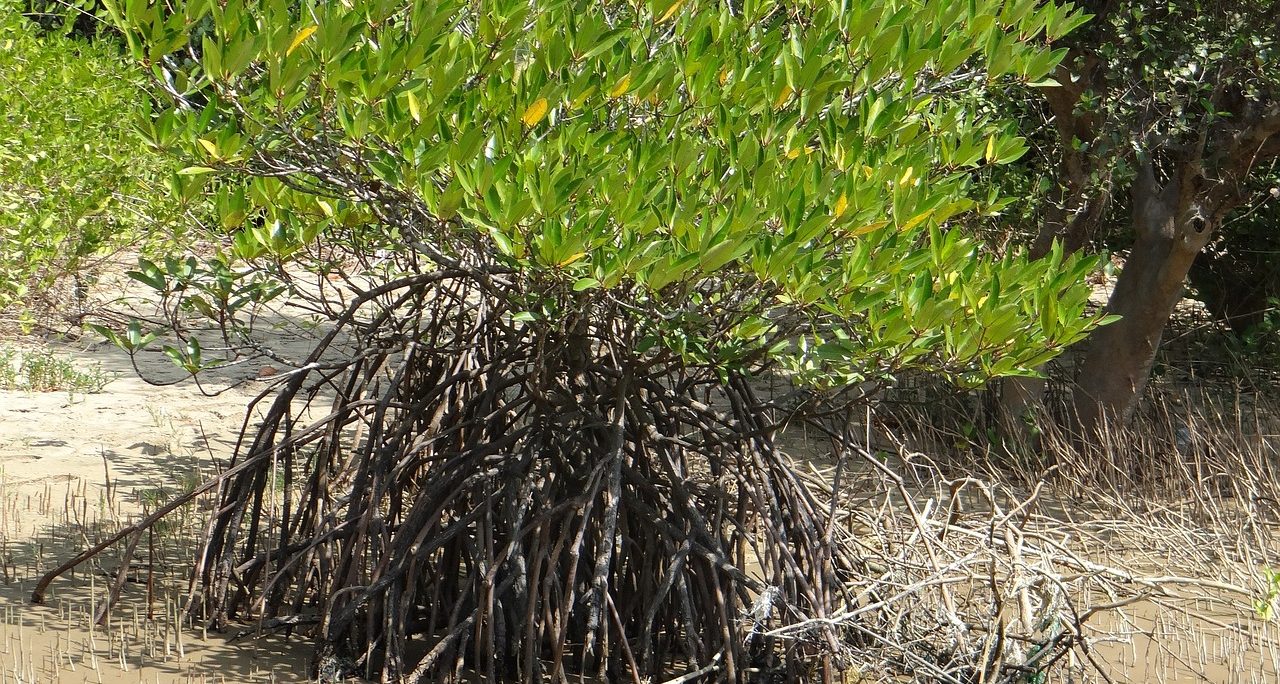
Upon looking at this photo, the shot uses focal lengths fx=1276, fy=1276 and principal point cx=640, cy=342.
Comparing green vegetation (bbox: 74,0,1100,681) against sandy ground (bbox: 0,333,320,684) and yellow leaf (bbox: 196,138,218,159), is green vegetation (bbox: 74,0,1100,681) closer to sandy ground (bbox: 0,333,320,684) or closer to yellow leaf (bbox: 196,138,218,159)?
yellow leaf (bbox: 196,138,218,159)

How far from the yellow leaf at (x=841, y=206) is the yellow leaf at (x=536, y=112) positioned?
739mm

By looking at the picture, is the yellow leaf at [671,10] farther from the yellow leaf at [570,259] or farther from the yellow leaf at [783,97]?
the yellow leaf at [570,259]

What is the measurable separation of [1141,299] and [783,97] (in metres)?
4.21

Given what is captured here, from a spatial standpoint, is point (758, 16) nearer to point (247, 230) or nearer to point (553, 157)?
point (553, 157)

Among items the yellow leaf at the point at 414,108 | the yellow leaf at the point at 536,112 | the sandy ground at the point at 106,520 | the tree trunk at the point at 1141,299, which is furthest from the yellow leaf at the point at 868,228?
the tree trunk at the point at 1141,299

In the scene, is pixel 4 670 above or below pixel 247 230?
below

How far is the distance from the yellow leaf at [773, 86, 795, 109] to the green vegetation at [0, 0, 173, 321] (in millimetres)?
4789

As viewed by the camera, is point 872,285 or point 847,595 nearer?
point 872,285

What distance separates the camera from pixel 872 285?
3.15 metres

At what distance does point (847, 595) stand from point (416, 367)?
1664 millimetres

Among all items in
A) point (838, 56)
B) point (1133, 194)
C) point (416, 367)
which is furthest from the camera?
point (1133, 194)

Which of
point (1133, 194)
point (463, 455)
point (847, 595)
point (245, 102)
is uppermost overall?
point (1133, 194)

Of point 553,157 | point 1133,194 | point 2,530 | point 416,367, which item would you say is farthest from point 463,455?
point 1133,194

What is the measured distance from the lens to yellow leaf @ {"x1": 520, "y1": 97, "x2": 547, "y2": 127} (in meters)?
3.08
